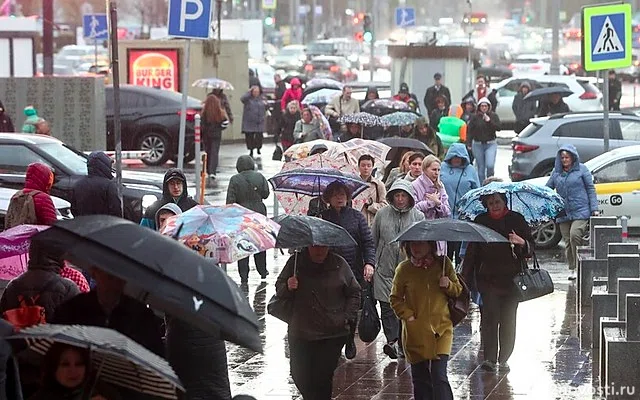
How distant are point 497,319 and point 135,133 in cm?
1821

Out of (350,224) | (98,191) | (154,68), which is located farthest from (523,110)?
(350,224)

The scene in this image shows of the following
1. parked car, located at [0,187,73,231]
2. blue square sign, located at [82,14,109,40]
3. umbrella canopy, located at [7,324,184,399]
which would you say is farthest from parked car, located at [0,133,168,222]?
blue square sign, located at [82,14,109,40]

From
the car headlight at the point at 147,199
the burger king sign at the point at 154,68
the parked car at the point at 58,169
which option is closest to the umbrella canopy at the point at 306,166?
the car headlight at the point at 147,199

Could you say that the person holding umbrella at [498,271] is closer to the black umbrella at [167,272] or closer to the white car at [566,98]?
the black umbrella at [167,272]

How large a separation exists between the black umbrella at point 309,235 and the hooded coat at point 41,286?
4.97 feet

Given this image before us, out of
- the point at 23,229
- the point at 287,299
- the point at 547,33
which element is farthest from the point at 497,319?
the point at 547,33

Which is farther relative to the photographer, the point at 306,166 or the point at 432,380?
the point at 306,166

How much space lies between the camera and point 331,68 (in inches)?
2525

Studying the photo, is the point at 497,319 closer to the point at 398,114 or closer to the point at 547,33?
the point at 398,114

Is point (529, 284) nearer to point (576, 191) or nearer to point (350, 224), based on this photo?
point (350, 224)

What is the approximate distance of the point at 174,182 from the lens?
12.8 metres

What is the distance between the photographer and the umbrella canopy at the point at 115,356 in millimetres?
5625

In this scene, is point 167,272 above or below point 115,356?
above

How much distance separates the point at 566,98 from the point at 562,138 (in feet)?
48.7
